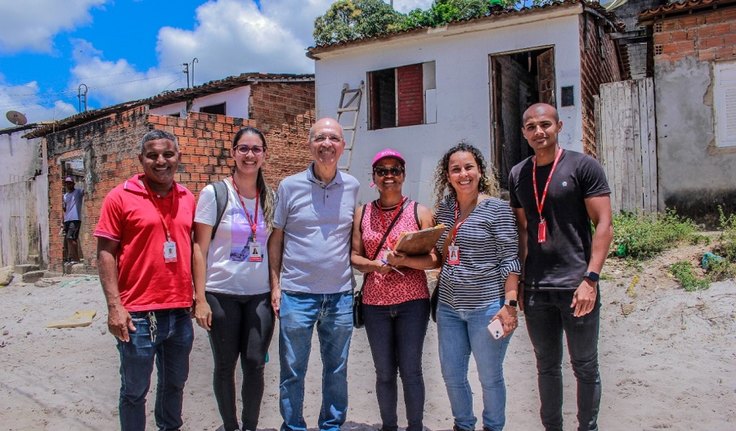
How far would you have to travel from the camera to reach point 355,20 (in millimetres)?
20531

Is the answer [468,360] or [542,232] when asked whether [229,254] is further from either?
[542,232]

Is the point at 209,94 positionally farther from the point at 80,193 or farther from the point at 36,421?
the point at 36,421

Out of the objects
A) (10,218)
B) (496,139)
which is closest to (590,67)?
(496,139)

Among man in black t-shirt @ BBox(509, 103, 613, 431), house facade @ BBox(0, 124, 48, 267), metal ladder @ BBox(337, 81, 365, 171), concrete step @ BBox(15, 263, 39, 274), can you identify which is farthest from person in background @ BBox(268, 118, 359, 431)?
concrete step @ BBox(15, 263, 39, 274)

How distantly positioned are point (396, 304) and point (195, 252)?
121cm

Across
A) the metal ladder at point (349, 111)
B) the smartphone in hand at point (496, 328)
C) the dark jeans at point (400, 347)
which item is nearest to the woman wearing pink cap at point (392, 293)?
the dark jeans at point (400, 347)

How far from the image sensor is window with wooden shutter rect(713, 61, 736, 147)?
8781mm

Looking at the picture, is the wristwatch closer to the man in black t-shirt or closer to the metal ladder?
the man in black t-shirt

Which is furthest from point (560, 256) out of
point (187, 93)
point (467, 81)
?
point (187, 93)

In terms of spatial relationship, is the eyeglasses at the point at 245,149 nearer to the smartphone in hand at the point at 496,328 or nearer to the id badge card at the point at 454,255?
the id badge card at the point at 454,255

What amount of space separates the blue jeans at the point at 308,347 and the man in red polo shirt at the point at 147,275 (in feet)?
1.90

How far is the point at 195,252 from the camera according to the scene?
3.30 metres

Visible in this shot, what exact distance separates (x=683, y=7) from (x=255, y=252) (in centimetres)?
845

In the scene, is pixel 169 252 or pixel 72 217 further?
pixel 72 217
